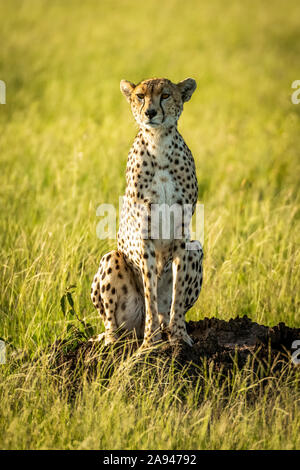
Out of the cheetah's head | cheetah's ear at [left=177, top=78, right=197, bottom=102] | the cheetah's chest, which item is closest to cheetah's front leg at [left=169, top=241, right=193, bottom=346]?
the cheetah's chest

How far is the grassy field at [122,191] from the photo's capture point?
3621mm

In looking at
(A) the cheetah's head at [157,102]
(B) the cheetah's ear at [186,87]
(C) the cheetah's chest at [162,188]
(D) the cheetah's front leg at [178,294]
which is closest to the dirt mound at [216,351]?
(D) the cheetah's front leg at [178,294]

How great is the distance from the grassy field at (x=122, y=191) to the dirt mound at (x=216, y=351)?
0.41 feet

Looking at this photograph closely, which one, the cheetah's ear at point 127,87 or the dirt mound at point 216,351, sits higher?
the cheetah's ear at point 127,87

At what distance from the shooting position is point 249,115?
1184cm

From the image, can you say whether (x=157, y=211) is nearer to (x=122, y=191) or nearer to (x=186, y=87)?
(x=186, y=87)

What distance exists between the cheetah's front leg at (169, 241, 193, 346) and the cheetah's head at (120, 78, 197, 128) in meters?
0.67

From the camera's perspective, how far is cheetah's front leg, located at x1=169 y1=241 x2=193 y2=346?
Answer: 412 centimetres

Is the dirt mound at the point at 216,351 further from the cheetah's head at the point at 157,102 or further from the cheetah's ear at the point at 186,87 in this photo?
the cheetah's ear at the point at 186,87

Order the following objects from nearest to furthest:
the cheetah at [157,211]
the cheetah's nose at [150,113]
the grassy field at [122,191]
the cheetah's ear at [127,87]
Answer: the grassy field at [122,191]
the cheetah's nose at [150,113]
the cheetah at [157,211]
the cheetah's ear at [127,87]

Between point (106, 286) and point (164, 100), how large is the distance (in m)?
1.09
